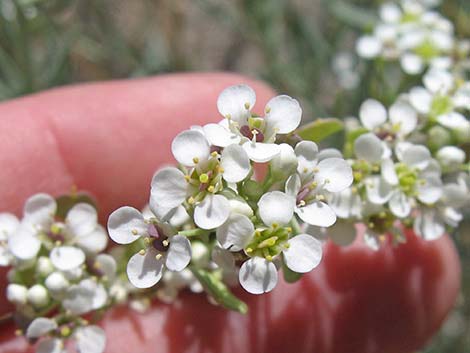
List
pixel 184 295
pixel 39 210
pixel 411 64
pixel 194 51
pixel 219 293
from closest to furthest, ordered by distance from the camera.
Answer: pixel 219 293, pixel 39 210, pixel 184 295, pixel 411 64, pixel 194 51

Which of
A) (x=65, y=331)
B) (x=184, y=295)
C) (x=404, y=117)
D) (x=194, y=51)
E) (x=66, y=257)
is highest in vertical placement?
(x=404, y=117)

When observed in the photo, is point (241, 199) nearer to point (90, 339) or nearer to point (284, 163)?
point (284, 163)

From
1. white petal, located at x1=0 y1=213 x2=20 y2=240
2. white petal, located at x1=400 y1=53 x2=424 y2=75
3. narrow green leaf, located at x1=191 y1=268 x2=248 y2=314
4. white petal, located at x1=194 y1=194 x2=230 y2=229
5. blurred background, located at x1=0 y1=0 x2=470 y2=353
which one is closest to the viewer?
white petal, located at x1=194 y1=194 x2=230 y2=229

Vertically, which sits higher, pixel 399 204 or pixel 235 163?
pixel 235 163

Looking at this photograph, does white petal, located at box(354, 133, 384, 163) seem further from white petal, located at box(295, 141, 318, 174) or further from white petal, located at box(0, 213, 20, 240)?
white petal, located at box(0, 213, 20, 240)

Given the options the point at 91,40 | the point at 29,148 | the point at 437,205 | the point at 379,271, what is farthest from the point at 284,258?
the point at 91,40

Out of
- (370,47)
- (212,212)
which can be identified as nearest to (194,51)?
(370,47)

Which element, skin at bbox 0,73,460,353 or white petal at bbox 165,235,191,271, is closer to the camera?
white petal at bbox 165,235,191,271

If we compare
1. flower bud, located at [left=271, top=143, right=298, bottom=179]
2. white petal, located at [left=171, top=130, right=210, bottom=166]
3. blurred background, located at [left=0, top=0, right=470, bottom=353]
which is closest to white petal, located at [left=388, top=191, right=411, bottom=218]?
flower bud, located at [left=271, top=143, right=298, bottom=179]
